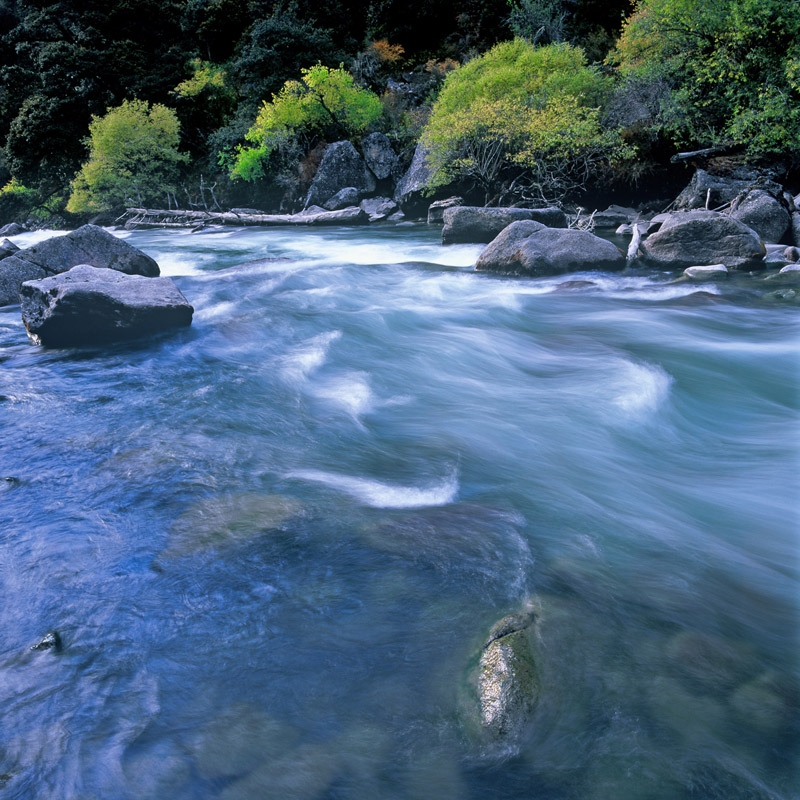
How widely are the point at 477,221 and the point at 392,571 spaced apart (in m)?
12.2

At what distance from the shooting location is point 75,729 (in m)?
2.22

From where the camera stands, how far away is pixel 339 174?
74.3 ft

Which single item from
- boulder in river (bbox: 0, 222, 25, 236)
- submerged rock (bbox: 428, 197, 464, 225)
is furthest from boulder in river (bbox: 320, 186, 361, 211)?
boulder in river (bbox: 0, 222, 25, 236)

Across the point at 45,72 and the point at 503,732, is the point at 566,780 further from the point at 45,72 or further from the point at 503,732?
the point at 45,72

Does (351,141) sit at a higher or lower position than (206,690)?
higher

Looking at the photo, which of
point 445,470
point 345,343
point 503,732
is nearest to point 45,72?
point 345,343

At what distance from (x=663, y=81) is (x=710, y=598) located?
18543 millimetres

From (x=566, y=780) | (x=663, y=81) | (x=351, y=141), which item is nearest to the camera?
(x=566, y=780)

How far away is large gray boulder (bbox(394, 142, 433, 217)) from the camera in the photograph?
65.7ft

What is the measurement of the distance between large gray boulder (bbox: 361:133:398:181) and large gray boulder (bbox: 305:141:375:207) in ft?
1.24

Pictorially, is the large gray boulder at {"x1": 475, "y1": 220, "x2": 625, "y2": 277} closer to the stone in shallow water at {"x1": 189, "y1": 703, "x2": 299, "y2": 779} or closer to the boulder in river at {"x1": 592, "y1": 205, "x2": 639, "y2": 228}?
the boulder in river at {"x1": 592, "y1": 205, "x2": 639, "y2": 228}

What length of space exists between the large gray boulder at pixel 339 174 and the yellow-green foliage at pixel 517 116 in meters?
5.41

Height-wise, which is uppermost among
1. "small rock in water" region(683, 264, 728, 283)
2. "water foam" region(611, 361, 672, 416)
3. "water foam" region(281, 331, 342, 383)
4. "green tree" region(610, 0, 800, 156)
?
"green tree" region(610, 0, 800, 156)

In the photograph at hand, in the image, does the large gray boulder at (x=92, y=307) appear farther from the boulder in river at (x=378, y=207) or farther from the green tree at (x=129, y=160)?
the green tree at (x=129, y=160)
